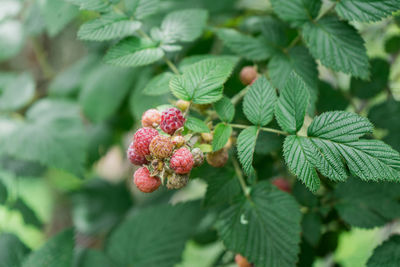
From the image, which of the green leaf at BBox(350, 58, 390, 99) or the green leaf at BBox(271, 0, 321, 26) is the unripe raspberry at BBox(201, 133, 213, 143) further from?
the green leaf at BBox(350, 58, 390, 99)

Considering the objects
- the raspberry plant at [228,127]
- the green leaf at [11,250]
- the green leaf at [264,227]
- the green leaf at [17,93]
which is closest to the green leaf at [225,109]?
the raspberry plant at [228,127]

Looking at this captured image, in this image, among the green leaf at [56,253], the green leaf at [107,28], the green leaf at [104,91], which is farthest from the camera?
the green leaf at [104,91]

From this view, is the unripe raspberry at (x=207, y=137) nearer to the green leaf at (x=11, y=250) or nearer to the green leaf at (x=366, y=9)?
the green leaf at (x=366, y=9)

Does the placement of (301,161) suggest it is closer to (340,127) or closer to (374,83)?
(340,127)

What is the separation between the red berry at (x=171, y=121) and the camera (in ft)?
1.92

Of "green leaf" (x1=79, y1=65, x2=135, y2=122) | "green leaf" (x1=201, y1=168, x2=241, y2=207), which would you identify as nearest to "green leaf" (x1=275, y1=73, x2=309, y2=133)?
"green leaf" (x1=201, y1=168, x2=241, y2=207)

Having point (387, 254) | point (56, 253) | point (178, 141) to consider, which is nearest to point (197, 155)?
point (178, 141)

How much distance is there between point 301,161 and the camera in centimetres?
57

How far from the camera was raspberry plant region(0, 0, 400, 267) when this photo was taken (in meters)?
0.59

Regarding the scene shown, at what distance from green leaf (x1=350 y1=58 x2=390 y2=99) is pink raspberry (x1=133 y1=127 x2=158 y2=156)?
0.78 metres

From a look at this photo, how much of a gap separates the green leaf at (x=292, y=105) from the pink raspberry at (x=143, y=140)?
0.81 ft

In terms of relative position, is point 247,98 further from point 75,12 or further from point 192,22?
point 75,12

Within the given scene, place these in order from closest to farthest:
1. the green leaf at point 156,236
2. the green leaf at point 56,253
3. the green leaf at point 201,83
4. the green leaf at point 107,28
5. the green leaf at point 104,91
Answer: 1. the green leaf at point 201,83
2. the green leaf at point 107,28
3. the green leaf at point 56,253
4. the green leaf at point 156,236
5. the green leaf at point 104,91

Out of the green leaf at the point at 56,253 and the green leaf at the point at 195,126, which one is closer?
the green leaf at the point at 195,126
